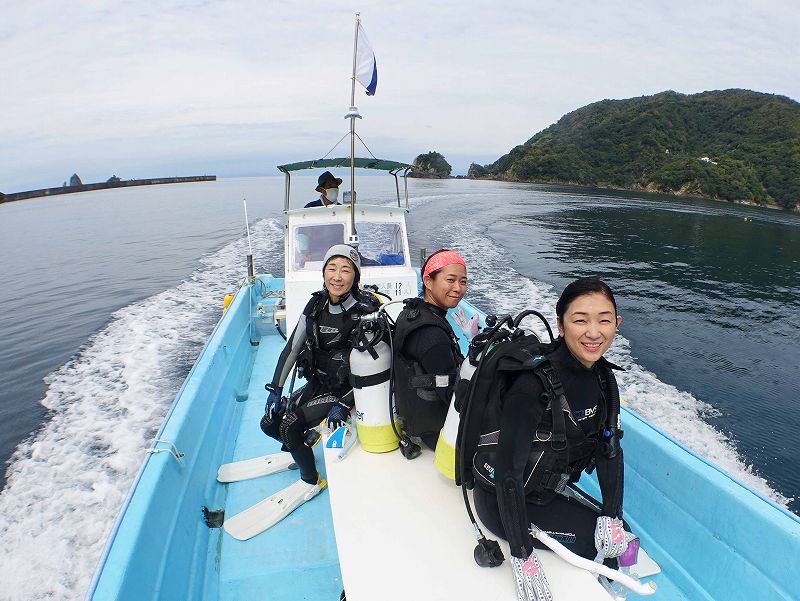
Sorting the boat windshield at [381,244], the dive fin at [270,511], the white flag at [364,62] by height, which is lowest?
the dive fin at [270,511]

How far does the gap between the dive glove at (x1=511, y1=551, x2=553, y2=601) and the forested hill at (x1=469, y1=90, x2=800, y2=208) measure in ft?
195

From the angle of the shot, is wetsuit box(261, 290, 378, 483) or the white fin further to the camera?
wetsuit box(261, 290, 378, 483)

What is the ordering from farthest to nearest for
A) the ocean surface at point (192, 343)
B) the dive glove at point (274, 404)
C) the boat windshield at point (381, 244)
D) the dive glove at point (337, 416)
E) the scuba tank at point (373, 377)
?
the boat windshield at point (381, 244) → the ocean surface at point (192, 343) → the dive glove at point (274, 404) → the dive glove at point (337, 416) → the scuba tank at point (373, 377)

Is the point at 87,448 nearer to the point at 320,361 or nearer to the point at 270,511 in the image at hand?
the point at 270,511

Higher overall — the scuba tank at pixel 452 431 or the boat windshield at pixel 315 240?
the boat windshield at pixel 315 240

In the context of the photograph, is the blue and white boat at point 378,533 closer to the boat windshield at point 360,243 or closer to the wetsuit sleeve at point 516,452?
the wetsuit sleeve at point 516,452

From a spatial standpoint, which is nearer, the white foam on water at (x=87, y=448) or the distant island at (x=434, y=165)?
the white foam on water at (x=87, y=448)

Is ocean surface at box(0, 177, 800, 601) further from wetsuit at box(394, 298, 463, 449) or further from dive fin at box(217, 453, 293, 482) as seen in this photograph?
wetsuit at box(394, 298, 463, 449)

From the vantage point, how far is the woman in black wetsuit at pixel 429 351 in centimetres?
229

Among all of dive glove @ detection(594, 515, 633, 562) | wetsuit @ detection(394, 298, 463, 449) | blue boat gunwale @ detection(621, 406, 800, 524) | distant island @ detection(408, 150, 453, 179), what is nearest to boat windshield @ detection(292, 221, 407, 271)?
wetsuit @ detection(394, 298, 463, 449)

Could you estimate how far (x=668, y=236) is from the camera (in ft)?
76.3

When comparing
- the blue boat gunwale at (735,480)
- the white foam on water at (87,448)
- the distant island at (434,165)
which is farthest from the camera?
the distant island at (434,165)

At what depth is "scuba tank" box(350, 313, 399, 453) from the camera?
2.48 m

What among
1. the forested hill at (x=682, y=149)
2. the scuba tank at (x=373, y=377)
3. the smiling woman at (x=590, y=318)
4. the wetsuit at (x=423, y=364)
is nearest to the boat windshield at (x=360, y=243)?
the scuba tank at (x=373, y=377)
